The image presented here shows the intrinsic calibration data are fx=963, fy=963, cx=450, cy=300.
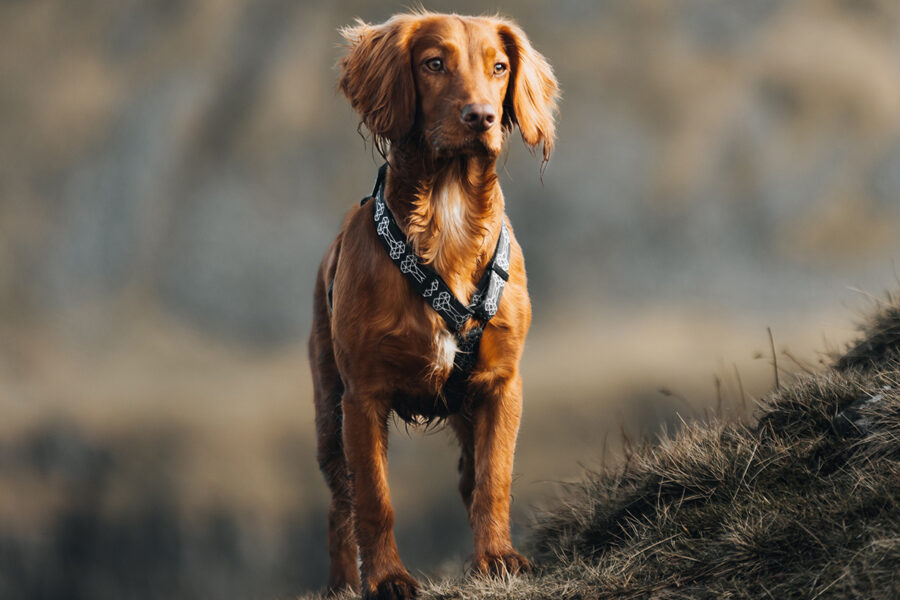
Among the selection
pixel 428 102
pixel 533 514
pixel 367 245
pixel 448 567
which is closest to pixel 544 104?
pixel 428 102

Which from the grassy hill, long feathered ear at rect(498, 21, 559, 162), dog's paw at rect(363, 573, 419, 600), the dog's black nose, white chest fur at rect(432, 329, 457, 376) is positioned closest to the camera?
the grassy hill

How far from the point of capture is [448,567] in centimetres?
799

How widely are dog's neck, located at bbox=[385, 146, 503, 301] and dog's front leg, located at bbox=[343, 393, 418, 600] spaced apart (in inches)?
34.7

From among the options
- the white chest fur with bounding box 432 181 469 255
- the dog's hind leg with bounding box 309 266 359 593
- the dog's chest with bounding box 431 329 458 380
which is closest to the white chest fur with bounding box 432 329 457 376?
the dog's chest with bounding box 431 329 458 380

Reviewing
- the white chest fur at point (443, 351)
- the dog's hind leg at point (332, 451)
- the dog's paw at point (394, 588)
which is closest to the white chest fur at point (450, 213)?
the white chest fur at point (443, 351)

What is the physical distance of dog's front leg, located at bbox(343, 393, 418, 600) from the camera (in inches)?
205

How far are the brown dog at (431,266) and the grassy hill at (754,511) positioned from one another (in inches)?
21.8

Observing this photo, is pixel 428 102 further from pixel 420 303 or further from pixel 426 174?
pixel 420 303

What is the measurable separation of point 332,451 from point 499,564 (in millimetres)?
2085

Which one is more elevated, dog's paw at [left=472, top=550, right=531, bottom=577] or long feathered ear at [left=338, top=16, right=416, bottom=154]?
long feathered ear at [left=338, top=16, right=416, bottom=154]

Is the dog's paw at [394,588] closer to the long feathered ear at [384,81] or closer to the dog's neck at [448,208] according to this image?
the dog's neck at [448,208]

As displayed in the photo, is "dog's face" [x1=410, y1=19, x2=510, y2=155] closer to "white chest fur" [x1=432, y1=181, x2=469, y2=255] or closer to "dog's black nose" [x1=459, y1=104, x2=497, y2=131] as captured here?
"dog's black nose" [x1=459, y1=104, x2=497, y2=131]

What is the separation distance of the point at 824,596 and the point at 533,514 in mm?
2863

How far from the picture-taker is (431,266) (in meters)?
5.34
